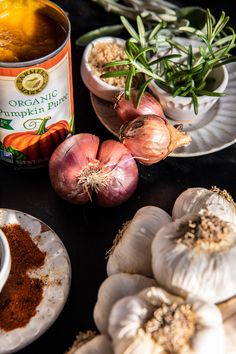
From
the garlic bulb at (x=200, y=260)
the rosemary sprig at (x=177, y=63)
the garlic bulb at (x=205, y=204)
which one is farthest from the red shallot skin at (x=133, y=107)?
the garlic bulb at (x=200, y=260)

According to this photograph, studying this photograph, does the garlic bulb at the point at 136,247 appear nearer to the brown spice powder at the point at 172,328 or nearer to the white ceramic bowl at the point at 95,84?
the brown spice powder at the point at 172,328

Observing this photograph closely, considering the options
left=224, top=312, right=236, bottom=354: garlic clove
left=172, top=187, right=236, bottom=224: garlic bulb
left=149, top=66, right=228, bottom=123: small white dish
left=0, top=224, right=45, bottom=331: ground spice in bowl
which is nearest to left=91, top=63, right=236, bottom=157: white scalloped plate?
left=149, top=66, right=228, bottom=123: small white dish

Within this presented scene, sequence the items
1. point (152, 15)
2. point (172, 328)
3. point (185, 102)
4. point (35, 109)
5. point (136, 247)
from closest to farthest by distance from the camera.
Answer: point (172, 328) → point (136, 247) → point (35, 109) → point (185, 102) → point (152, 15)

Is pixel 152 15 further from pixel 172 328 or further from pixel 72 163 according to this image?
pixel 172 328

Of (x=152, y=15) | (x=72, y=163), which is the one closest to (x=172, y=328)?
(x=72, y=163)

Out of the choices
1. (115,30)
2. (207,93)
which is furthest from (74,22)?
(207,93)

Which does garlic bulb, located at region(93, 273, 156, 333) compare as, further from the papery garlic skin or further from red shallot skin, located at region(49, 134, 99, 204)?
red shallot skin, located at region(49, 134, 99, 204)
